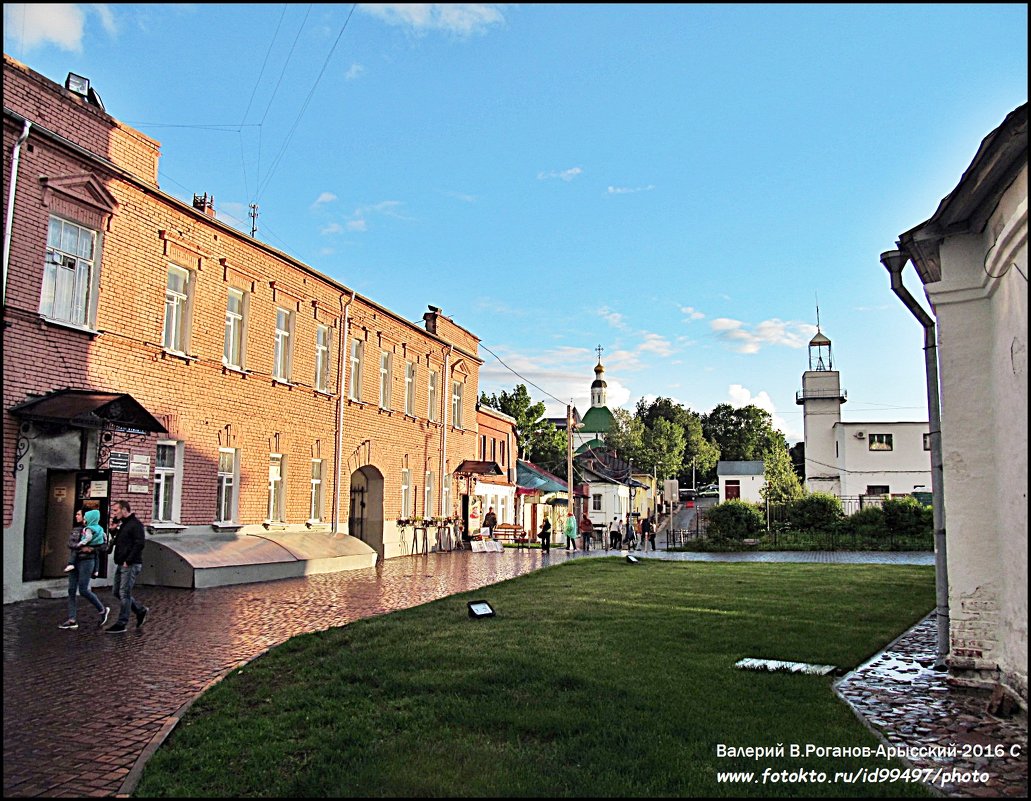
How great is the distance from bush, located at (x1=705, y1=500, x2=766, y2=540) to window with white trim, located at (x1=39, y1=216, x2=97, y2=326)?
999 inches

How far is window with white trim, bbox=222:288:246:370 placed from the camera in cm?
2011

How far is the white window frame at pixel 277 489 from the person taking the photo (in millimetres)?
21297

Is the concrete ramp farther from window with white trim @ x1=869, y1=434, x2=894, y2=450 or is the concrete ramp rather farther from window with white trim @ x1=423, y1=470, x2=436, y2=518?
window with white trim @ x1=869, y1=434, x2=894, y2=450

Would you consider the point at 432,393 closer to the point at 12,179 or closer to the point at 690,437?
the point at 12,179

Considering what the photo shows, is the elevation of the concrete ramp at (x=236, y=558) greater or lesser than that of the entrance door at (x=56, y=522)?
lesser

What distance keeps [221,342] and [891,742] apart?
56.3 feet

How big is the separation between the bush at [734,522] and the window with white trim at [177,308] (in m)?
22.9

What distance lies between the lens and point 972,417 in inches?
314

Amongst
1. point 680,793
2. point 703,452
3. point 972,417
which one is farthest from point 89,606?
point 703,452

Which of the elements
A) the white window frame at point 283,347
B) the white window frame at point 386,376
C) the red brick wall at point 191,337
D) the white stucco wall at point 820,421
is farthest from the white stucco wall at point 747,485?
the white window frame at point 283,347

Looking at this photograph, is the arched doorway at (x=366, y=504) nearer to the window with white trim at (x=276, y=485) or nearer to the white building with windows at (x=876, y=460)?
the window with white trim at (x=276, y=485)

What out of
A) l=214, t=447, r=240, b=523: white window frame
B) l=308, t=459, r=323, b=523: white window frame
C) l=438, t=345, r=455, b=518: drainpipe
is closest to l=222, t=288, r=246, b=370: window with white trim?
l=214, t=447, r=240, b=523: white window frame

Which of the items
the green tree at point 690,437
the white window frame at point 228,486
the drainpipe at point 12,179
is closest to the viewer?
the drainpipe at point 12,179

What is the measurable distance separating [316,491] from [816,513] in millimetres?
21339
